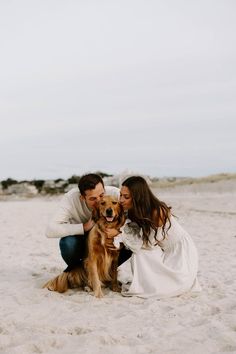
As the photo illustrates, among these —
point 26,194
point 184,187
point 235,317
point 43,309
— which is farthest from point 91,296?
point 26,194

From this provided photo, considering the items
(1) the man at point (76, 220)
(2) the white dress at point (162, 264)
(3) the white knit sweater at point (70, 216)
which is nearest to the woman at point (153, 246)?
(2) the white dress at point (162, 264)

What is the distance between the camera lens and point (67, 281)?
511 cm

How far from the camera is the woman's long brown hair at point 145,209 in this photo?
4.70m

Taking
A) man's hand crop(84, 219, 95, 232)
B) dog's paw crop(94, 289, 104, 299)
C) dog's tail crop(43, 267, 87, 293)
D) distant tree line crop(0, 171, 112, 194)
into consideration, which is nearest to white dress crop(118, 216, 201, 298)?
dog's paw crop(94, 289, 104, 299)

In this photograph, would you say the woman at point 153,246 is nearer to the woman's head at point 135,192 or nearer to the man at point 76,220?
the woman's head at point 135,192

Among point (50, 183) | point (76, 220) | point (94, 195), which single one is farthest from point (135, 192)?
point (50, 183)

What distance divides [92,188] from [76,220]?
609mm

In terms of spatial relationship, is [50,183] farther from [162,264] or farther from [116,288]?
[162,264]

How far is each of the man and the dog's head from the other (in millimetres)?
105

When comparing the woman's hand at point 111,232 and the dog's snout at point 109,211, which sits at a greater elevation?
the dog's snout at point 109,211

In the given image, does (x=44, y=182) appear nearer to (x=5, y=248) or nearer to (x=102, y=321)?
(x=5, y=248)

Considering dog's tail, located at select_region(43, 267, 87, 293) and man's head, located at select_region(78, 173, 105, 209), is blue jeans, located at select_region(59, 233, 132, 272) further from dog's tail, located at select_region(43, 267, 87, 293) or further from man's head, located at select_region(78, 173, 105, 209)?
man's head, located at select_region(78, 173, 105, 209)

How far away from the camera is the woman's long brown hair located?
15.4 ft

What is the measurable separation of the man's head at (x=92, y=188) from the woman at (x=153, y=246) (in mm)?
223
